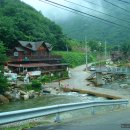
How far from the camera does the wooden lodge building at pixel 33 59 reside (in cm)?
7056

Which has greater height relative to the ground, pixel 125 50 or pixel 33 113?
pixel 125 50

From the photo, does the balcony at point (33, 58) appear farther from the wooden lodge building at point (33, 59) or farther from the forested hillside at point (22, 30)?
the forested hillside at point (22, 30)

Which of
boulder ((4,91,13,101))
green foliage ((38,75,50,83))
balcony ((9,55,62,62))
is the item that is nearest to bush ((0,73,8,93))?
boulder ((4,91,13,101))

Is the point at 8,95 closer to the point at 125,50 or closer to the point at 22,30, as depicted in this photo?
the point at 22,30

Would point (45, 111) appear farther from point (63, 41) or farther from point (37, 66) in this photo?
point (63, 41)

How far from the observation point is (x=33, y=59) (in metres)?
75.6

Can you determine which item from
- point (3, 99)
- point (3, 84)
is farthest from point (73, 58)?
point (3, 99)

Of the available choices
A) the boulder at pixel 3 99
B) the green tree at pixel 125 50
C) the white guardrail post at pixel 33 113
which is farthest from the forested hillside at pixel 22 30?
the white guardrail post at pixel 33 113

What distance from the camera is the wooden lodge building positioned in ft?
232

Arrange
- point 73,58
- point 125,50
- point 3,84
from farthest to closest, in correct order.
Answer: point 125,50, point 73,58, point 3,84

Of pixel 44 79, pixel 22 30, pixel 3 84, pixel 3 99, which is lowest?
pixel 3 99

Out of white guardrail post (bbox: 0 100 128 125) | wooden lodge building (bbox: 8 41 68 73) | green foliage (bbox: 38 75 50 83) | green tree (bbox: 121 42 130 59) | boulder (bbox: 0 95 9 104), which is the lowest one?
boulder (bbox: 0 95 9 104)

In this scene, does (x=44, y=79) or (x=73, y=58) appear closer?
(x=44, y=79)

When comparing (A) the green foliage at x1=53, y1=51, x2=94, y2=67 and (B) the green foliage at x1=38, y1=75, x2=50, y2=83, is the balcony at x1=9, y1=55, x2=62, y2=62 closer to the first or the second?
(B) the green foliage at x1=38, y1=75, x2=50, y2=83
